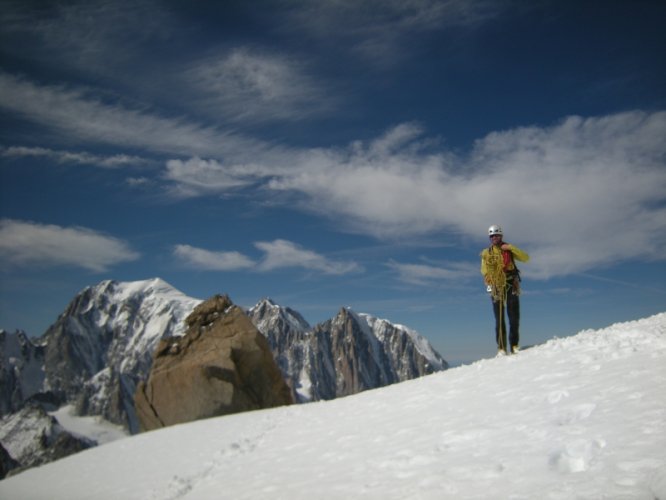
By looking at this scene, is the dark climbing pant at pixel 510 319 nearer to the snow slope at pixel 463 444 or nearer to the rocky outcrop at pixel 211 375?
the snow slope at pixel 463 444

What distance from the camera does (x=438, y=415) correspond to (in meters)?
10.6

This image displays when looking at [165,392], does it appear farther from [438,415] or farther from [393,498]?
[393,498]

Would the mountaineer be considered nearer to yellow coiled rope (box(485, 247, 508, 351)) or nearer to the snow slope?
yellow coiled rope (box(485, 247, 508, 351))

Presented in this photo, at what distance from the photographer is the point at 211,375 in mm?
27500

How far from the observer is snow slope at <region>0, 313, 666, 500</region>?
6.08 meters

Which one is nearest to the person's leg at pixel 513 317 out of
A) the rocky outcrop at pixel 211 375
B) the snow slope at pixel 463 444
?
the snow slope at pixel 463 444

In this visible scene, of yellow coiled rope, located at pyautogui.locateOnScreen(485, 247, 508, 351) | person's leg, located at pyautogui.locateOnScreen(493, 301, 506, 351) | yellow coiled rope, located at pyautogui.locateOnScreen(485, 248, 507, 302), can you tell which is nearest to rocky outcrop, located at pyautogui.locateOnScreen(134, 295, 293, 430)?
person's leg, located at pyautogui.locateOnScreen(493, 301, 506, 351)

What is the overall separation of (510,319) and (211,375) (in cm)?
1867

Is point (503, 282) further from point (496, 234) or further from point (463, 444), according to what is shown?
point (463, 444)

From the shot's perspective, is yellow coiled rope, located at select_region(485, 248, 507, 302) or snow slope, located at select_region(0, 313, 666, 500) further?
yellow coiled rope, located at select_region(485, 248, 507, 302)

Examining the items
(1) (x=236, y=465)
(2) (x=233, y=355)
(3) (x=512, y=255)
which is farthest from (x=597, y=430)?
(2) (x=233, y=355)

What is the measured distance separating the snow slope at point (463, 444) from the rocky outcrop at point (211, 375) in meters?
9.05

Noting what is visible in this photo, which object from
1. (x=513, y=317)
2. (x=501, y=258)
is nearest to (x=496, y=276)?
(x=501, y=258)

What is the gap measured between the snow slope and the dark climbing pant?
123cm
